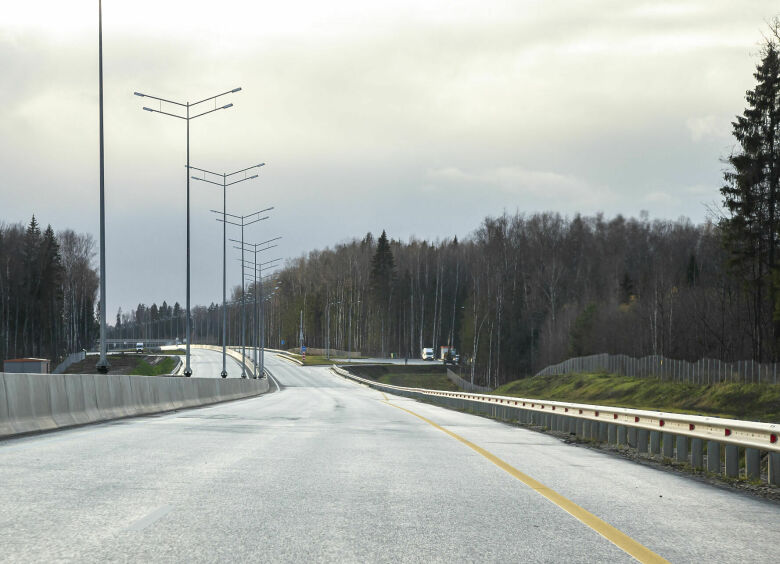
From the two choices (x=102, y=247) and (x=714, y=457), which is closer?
(x=714, y=457)

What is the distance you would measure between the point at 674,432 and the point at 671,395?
1223 inches

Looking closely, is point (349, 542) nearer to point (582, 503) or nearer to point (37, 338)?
point (582, 503)

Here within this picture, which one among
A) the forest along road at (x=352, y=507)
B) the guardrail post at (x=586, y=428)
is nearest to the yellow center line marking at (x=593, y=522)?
the forest along road at (x=352, y=507)

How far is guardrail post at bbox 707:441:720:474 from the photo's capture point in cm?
1244

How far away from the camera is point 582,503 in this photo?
8695 mm

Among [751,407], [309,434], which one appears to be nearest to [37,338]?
[751,407]

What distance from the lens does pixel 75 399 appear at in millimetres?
19297

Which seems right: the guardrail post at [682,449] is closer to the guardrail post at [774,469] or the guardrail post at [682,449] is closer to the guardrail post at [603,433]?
the guardrail post at [774,469]

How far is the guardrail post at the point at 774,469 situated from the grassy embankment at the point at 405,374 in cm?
9878

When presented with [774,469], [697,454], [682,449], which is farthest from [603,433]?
[774,469]

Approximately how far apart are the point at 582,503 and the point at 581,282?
10925cm

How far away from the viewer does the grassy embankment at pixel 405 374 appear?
113 meters

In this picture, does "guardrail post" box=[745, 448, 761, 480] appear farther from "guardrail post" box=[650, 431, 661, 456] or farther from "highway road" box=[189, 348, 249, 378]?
"highway road" box=[189, 348, 249, 378]

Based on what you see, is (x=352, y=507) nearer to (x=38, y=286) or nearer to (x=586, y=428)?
(x=586, y=428)
